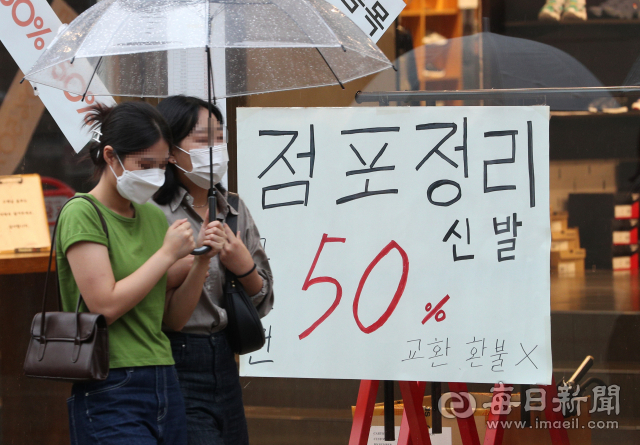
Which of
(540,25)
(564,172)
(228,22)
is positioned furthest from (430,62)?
(228,22)

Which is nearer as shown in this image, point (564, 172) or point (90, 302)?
point (90, 302)

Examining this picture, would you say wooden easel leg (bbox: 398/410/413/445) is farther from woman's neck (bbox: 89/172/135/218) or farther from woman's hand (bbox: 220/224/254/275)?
woman's neck (bbox: 89/172/135/218)

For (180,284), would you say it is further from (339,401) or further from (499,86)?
(499,86)

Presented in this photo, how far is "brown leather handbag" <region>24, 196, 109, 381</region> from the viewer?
5.93 feet

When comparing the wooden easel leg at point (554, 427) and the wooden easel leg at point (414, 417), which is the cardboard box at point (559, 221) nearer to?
the wooden easel leg at point (554, 427)

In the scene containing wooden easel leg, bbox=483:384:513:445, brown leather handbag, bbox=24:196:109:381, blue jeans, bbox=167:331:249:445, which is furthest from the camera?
wooden easel leg, bbox=483:384:513:445

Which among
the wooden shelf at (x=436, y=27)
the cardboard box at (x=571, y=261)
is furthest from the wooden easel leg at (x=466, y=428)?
the wooden shelf at (x=436, y=27)

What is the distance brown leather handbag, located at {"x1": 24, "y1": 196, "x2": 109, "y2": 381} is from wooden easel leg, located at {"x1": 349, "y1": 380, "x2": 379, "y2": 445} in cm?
141

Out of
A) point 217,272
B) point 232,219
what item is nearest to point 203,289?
point 217,272

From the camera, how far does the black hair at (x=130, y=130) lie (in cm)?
190

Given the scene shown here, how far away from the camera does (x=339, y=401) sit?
3.62 meters

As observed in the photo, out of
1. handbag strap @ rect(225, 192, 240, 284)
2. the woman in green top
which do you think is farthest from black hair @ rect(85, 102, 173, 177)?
handbag strap @ rect(225, 192, 240, 284)

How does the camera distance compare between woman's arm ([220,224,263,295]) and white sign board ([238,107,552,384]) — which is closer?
woman's arm ([220,224,263,295])

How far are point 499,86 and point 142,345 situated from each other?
221 cm
